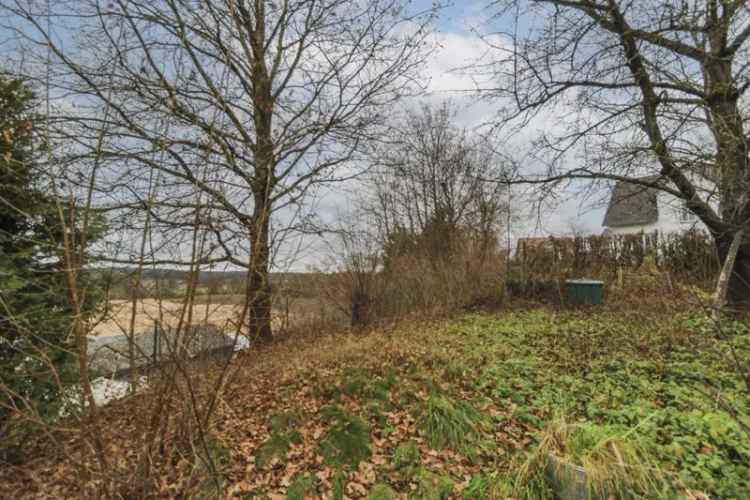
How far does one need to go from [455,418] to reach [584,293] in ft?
23.6

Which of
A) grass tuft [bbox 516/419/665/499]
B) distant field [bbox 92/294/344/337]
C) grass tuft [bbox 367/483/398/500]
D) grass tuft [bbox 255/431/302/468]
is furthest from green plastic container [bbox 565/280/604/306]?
distant field [bbox 92/294/344/337]

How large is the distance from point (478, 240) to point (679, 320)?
6.48m

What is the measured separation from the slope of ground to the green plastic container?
3506 mm

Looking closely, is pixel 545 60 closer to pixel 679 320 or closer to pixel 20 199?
pixel 679 320

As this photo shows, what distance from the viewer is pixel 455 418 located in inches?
130

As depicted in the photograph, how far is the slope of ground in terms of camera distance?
2664mm

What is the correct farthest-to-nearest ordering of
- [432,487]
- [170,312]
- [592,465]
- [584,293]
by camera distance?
[584,293] < [432,487] < [170,312] < [592,465]

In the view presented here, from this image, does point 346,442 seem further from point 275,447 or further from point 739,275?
point 739,275

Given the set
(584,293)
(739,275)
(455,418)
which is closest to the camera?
(455,418)

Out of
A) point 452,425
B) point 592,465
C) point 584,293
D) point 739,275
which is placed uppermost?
point 739,275

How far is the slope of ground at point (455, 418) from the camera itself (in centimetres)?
266

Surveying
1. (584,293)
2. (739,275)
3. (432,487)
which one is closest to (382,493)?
(432,487)

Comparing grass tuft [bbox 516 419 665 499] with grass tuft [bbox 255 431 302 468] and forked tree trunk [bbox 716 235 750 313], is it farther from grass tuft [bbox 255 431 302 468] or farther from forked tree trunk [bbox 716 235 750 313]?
forked tree trunk [bbox 716 235 750 313]

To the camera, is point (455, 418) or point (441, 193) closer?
point (455, 418)
